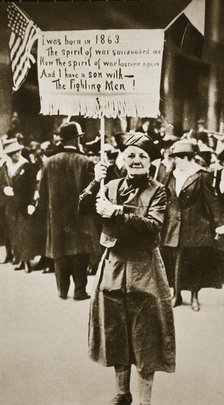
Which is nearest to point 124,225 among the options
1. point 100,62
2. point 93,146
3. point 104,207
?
point 104,207

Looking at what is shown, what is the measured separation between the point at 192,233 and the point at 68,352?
988 millimetres

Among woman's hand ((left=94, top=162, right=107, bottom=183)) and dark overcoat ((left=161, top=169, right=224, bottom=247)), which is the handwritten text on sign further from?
dark overcoat ((left=161, top=169, right=224, bottom=247))

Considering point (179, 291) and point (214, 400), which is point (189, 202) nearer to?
point (179, 291)

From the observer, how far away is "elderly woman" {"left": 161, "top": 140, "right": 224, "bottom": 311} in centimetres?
314

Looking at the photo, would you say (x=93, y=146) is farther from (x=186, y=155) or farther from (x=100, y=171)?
(x=186, y=155)

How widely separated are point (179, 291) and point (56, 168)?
3.26 feet

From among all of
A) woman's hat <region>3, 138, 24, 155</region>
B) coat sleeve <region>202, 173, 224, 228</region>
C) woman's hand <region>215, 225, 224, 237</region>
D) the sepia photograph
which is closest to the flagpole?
the sepia photograph

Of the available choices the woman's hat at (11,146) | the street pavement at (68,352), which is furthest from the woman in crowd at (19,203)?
the street pavement at (68,352)

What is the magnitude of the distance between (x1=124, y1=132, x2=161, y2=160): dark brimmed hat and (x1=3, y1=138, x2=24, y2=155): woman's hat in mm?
633

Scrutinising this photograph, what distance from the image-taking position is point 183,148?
10.3ft

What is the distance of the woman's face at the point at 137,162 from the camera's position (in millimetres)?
3076

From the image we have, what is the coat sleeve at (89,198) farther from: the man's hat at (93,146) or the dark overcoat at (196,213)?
the dark overcoat at (196,213)

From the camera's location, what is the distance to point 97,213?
3129 millimetres

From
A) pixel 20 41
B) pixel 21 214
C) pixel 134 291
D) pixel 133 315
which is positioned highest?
pixel 20 41
